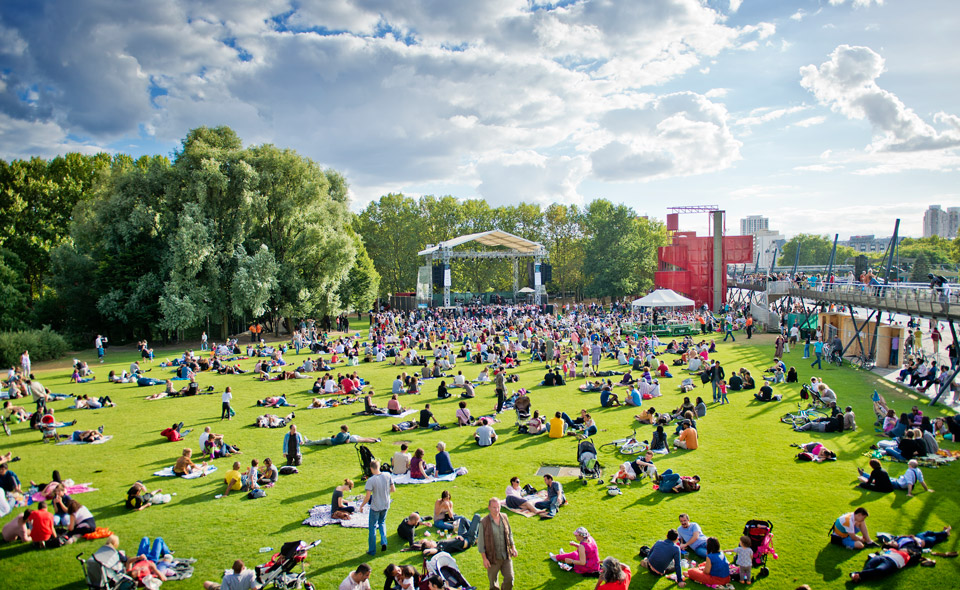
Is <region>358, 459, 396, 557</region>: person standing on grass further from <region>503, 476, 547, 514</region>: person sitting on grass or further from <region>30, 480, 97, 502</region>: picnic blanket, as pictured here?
<region>30, 480, 97, 502</region>: picnic blanket

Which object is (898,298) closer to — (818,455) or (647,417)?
(818,455)

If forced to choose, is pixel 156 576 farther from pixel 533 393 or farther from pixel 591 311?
pixel 591 311

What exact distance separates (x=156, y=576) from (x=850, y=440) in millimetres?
13637

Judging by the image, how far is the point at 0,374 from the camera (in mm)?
23547

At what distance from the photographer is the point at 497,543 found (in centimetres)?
618

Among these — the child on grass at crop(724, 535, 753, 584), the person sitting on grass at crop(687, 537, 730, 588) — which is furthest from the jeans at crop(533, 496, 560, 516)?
the child on grass at crop(724, 535, 753, 584)

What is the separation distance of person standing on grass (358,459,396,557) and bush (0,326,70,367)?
87.8ft

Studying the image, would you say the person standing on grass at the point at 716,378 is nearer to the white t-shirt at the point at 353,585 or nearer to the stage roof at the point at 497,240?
the white t-shirt at the point at 353,585

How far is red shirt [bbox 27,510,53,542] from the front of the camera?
796cm

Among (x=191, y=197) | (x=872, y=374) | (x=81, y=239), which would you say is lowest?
(x=872, y=374)

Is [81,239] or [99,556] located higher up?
[81,239]

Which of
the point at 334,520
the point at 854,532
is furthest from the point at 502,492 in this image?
the point at 854,532

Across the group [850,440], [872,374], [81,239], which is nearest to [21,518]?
[850,440]

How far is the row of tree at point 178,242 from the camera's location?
31.3 m
